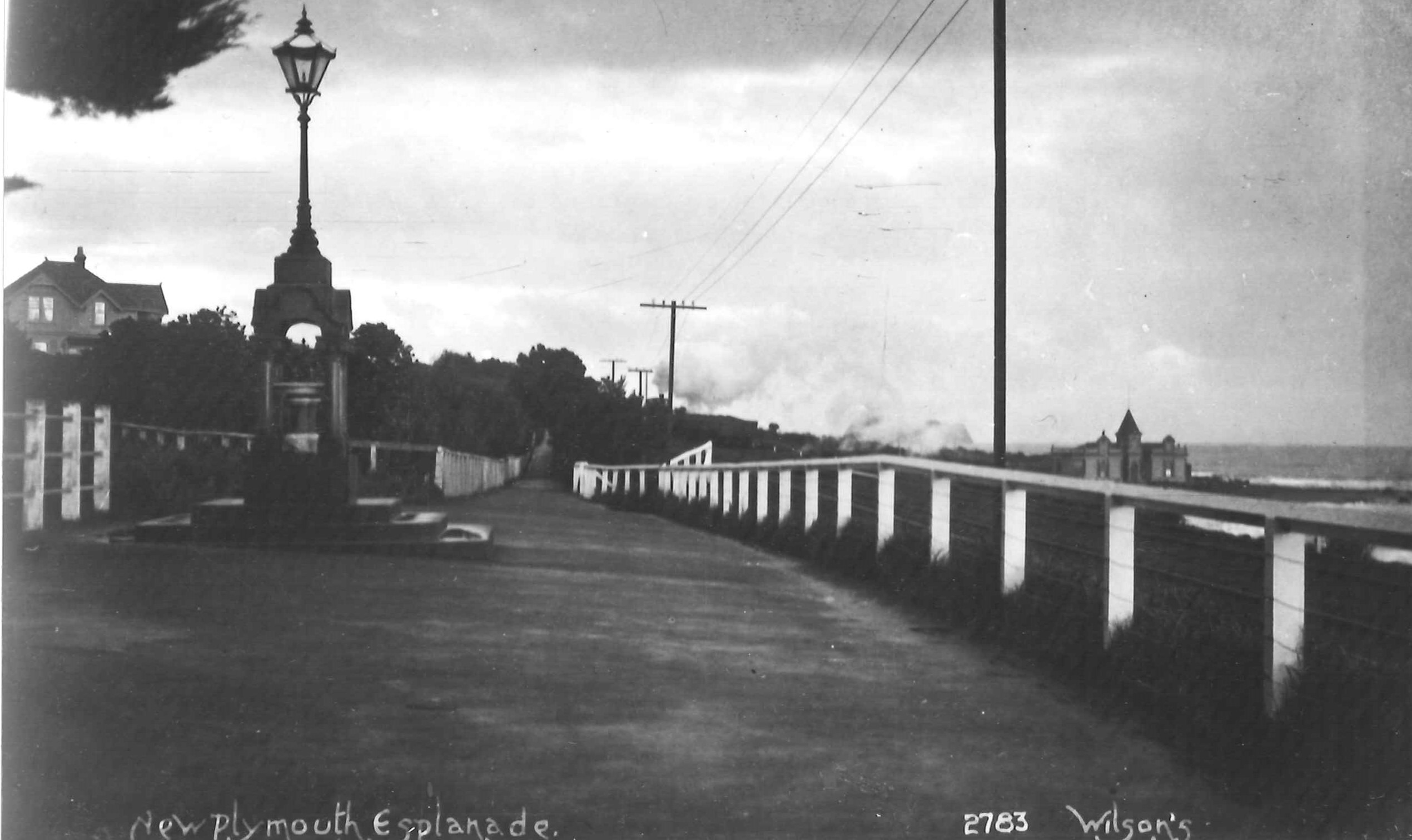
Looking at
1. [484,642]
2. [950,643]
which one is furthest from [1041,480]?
[484,642]

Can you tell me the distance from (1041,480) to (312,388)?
5.54 metres

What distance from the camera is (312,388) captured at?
959 cm

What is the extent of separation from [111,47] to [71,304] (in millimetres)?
1028

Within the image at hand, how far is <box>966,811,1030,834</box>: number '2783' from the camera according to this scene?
3.73 m

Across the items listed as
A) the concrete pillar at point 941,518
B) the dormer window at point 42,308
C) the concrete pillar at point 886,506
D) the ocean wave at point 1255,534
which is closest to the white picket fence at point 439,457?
the dormer window at point 42,308

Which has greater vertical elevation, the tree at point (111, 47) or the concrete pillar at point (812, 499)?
the tree at point (111, 47)

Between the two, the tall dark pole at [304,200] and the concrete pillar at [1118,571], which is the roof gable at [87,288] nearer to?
the tall dark pole at [304,200]

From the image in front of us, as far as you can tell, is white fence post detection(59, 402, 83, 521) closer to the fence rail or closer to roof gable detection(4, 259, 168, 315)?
the fence rail

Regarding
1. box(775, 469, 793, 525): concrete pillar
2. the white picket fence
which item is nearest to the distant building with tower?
the white picket fence

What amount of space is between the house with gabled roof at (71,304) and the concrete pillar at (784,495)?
323 inches

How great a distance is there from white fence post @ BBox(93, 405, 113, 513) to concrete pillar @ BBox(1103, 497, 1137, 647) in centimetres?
502

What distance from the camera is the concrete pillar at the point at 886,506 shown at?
977cm

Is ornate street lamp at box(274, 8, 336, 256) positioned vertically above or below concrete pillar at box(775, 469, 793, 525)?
above

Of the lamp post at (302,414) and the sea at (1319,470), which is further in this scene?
the lamp post at (302,414)
